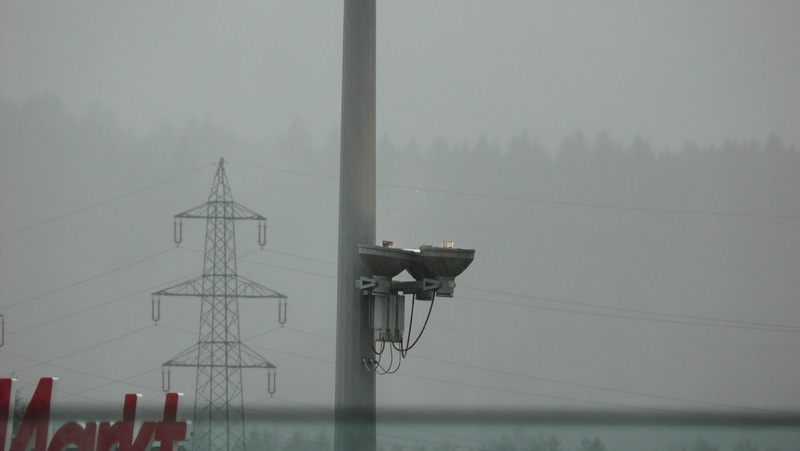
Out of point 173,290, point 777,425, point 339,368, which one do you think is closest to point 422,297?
point 339,368

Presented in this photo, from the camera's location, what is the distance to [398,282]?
219 inches

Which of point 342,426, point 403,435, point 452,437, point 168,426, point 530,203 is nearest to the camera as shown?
point 452,437

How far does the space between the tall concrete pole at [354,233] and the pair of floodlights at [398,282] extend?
0.29 ft

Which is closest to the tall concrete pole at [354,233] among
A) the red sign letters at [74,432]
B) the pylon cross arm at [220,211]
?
the red sign letters at [74,432]

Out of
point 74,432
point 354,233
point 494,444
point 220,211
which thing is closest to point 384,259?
point 354,233

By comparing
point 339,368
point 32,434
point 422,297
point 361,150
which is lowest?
point 32,434

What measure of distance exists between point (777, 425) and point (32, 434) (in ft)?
12.9

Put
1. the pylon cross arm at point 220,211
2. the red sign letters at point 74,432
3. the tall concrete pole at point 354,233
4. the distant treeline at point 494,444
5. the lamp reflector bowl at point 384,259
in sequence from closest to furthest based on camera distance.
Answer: the distant treeline at point 494,444 → the red sign letters at point 74,432 → the lamp reflector bowl at point 384,259 → the tall concrete pole at point 354,233 → the pylon cross arm at point 220,211

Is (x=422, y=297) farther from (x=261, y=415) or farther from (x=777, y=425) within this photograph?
(x=777, y=425)

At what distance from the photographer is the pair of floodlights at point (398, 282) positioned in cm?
544

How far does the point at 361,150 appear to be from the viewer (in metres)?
5.75

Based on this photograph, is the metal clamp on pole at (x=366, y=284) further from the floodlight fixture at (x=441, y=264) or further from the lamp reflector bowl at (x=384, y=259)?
the floodlight fixture at (x=441, y=264)

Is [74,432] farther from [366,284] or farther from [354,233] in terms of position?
[354,233]

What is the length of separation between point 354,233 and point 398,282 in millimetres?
400
